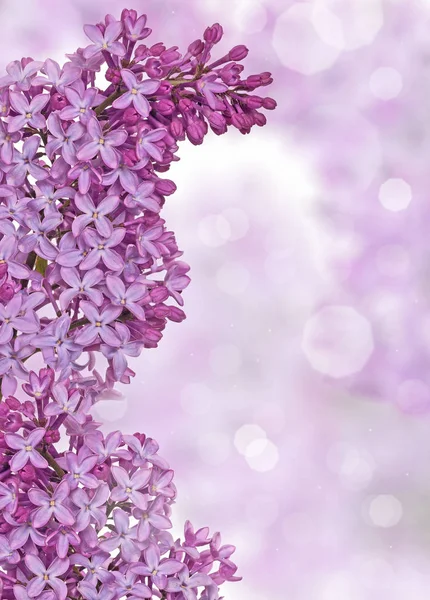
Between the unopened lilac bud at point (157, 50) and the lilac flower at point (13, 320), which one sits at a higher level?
the unopened lilac bud at point (157, 50)

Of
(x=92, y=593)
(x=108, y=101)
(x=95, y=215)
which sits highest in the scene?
(x=108, y=101)

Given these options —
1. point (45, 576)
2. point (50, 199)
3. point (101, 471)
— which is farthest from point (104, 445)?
point (50, 199)

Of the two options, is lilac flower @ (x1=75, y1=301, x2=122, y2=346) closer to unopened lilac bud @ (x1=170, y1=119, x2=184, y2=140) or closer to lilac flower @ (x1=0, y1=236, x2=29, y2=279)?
lilac flower @ (x1=0, y1=236, x2=29, y2=279)

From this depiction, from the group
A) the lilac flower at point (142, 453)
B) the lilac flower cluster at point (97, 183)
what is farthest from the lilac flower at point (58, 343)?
the lilac flower at point (142, 453)

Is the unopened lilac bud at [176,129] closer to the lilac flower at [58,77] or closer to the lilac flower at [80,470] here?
the lilac flower at [58,77]

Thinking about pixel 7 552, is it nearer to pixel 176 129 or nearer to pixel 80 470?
pixel 80 470
